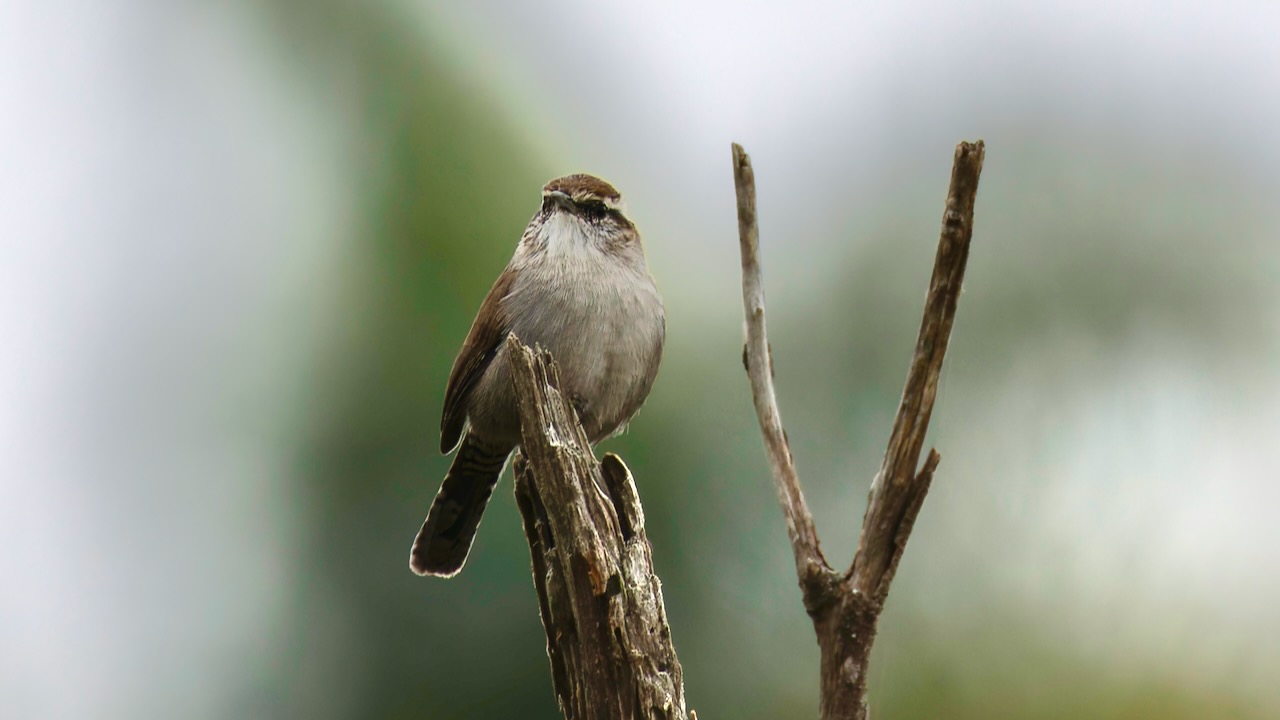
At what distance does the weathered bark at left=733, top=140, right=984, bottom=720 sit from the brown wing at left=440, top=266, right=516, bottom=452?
195cm

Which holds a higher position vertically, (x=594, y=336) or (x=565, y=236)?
(x=565, y=236)

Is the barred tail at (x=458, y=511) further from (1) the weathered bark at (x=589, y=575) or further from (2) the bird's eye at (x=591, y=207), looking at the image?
(1) the weathered bark at (x=589, y=575)

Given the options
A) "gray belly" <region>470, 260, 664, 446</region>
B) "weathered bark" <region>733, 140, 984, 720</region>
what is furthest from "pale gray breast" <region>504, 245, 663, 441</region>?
"weathered bark" <region>733, 140, 984, 720</region>

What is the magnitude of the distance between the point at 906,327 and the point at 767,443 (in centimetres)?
290

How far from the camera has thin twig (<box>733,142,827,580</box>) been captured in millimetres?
2887

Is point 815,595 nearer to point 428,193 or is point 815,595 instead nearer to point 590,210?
point 590,210

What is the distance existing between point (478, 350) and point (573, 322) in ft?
1.74

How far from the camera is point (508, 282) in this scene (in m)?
4.39

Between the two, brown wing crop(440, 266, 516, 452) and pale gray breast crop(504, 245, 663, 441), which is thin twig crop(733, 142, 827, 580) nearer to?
pale gray breast crop(504, 245, 663, 441)

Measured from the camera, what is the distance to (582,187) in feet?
14.4

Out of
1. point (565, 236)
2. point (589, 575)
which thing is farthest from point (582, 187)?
point (589, 575)

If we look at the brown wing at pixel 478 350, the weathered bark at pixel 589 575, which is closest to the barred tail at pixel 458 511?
the brown wing at pixel 478 350

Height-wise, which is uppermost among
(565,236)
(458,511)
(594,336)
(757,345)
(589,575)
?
(565,236)

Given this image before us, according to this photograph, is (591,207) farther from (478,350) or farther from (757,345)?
(757,345)
